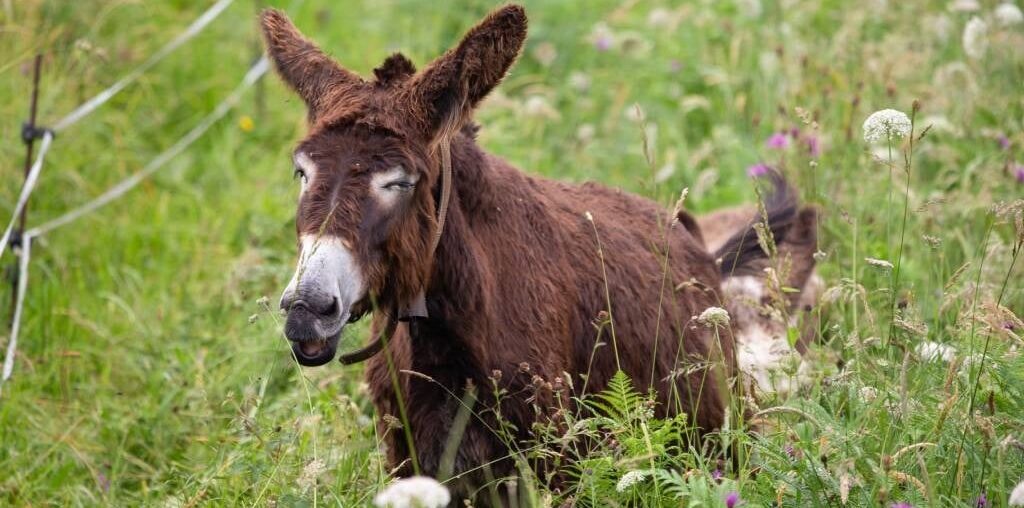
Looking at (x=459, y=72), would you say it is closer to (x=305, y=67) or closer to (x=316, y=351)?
(x=305, y=67)

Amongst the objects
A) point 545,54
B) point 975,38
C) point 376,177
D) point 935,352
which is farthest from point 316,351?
point 545,54

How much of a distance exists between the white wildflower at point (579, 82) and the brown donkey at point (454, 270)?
348 centimetres

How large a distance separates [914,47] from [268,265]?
3.90 meters

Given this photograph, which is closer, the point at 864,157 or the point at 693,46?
the point at 864,157

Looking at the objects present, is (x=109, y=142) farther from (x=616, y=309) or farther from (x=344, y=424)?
(x=616, y=309)

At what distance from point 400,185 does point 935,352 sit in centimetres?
165

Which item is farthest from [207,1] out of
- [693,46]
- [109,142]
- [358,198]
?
[358,198]

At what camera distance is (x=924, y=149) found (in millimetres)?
5980

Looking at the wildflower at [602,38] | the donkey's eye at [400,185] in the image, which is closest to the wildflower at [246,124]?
the wildflower at [602,38]

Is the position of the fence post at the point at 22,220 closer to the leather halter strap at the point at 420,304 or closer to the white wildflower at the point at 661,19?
the leather halter strap at the point at 420,304

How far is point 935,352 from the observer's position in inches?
144

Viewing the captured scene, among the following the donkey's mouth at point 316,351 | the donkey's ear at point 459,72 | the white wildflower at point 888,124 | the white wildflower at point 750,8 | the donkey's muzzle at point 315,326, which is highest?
the donkey's ear at point 459,72

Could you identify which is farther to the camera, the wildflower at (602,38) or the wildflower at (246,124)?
the wildflower at (602,38)

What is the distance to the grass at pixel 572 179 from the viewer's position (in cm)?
330
